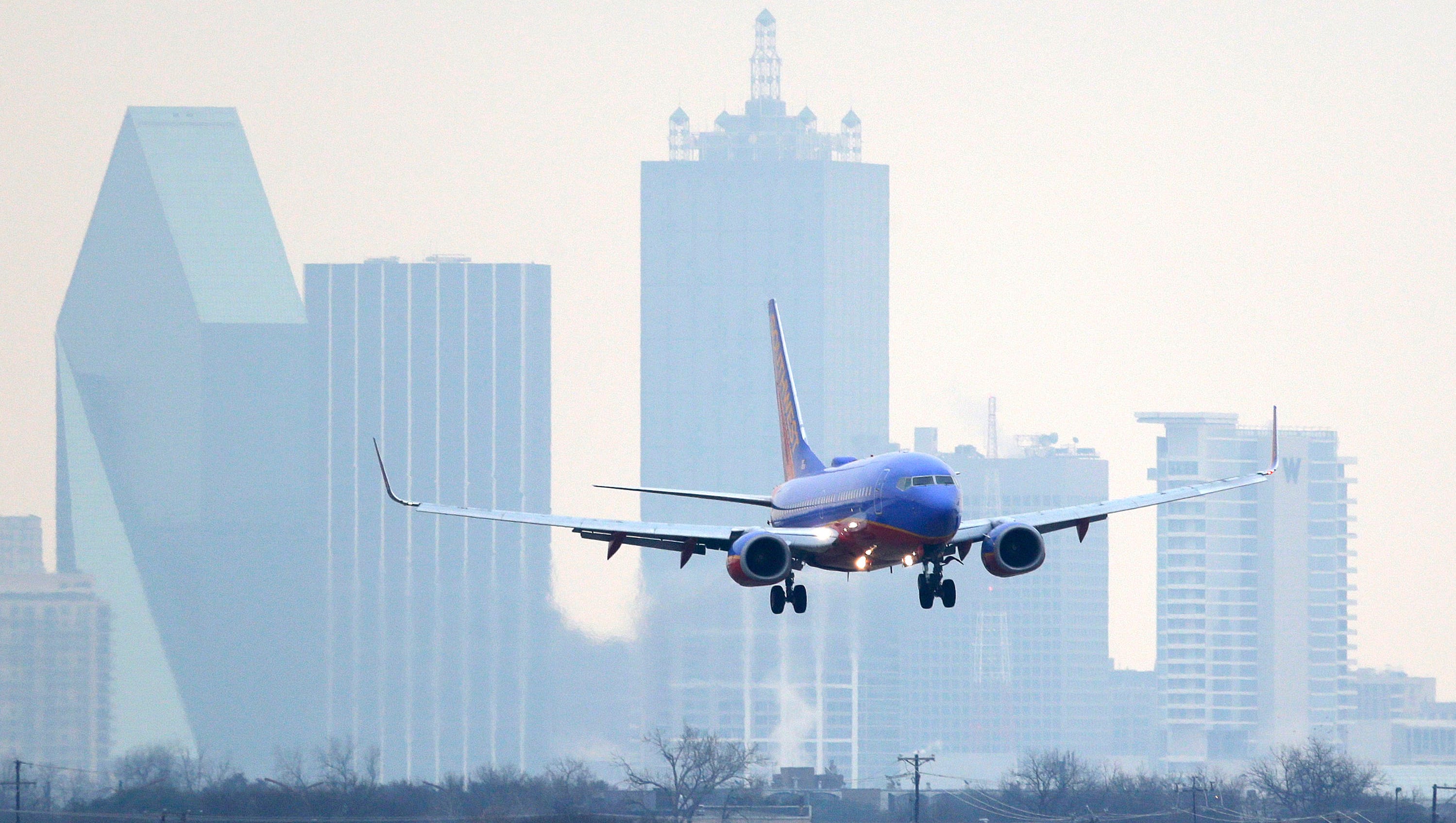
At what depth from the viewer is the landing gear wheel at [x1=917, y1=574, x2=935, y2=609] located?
75188 millimetres

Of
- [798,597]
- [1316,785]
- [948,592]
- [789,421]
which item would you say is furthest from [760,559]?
[1316,785]

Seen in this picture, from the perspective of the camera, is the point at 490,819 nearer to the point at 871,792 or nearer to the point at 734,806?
the point at 734,806

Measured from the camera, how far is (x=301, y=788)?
6250 inches

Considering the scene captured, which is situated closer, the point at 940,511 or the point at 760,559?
the point at 940,511

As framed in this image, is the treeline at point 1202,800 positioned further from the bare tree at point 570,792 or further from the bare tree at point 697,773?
the bare tree at point 570,792

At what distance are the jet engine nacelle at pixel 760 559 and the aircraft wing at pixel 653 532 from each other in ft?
3.28

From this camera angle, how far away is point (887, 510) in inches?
2864

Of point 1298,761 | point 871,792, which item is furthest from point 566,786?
point 1298,761

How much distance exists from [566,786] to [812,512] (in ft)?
278

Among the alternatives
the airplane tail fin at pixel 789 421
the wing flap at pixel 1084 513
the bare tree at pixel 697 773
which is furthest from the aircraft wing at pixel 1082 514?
the bare tree at pixel 697 773

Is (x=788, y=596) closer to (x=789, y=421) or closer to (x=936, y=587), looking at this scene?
(x=936, y=587)

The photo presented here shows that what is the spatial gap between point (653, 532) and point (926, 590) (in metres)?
8.23

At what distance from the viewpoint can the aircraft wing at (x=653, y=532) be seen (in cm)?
7531

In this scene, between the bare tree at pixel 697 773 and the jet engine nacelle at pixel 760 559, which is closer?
the jet engine nacelle at pixel 760 559
